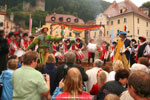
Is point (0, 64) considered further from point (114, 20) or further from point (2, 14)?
point (114, 20)

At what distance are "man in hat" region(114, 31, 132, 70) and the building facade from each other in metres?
39.5

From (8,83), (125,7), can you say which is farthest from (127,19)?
(8,83)

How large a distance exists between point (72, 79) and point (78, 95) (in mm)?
272

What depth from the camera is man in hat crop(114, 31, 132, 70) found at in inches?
299

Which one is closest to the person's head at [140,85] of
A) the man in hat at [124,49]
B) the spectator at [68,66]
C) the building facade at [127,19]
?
the spectator at [68,66]

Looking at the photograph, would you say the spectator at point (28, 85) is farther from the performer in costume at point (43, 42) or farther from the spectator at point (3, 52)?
the performer in costume at point (43, 42)

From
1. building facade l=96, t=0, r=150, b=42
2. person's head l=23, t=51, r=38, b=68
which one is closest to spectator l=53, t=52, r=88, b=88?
person's head l=23, t=51, r=38, b=68

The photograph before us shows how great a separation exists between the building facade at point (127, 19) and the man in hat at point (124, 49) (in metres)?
39.5

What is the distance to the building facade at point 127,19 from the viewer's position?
156 ft

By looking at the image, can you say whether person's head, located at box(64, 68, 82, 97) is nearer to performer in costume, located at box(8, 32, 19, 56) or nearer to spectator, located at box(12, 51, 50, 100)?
spectator, located at box(12, 51, 50, 100)

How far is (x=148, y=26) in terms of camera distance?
5262cm

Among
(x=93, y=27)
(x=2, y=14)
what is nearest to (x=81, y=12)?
(x=2, y=14)

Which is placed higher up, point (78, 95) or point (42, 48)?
point (42, 48)

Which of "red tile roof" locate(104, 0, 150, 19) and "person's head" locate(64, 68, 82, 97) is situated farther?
"red tile roof" locate(104, 0, 150, 19)
